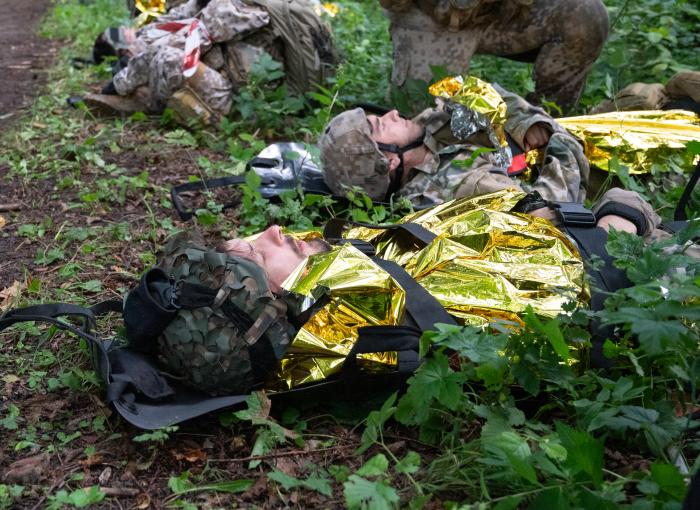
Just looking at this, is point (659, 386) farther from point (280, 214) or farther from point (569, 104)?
point (569, 104)

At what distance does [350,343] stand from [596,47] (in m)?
2.96

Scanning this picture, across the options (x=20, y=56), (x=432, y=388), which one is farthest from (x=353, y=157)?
(x=20, y=56)

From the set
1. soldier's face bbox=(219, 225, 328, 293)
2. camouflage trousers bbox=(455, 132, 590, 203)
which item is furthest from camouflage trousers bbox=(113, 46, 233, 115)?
soldier's face bbox=(219, 225, 328, 293)

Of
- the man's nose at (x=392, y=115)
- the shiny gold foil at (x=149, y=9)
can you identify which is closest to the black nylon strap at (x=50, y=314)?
the man's nose at (x=392, y=115)

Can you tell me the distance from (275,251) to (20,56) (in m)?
6.01

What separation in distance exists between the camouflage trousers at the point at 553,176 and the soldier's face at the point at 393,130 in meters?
0.34

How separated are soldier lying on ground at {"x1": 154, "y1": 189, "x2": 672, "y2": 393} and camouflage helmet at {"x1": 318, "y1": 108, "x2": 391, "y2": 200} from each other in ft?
2.54

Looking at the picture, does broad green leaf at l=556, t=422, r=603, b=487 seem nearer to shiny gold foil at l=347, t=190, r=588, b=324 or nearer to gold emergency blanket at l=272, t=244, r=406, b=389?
shiny gold foil at l=347, t=190, r=588, b=324

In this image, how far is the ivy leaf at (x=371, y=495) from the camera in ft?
5.24

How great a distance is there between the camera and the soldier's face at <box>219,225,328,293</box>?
7.63 ft

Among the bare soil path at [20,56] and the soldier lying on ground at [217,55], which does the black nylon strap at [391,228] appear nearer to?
the soldier lying on ground at [217,55]

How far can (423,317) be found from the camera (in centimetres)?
215

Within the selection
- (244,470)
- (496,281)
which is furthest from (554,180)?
(244,470)

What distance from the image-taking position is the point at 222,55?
4871 millimetres
